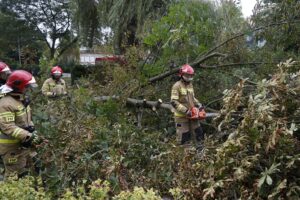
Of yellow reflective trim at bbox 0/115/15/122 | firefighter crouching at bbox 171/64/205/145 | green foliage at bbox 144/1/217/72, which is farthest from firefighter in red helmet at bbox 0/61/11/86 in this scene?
green foliage at bbox 144/1/217/72

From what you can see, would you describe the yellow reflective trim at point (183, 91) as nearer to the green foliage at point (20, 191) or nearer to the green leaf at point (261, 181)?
the green foliage at point (20, 191)

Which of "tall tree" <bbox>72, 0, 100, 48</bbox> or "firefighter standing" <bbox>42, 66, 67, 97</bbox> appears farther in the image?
"tall tree" <bbox>72, 0, 100, 48</bbox>

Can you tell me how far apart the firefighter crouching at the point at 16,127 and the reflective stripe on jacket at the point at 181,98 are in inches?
96.0

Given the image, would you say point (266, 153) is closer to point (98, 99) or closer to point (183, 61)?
point (98, 99)

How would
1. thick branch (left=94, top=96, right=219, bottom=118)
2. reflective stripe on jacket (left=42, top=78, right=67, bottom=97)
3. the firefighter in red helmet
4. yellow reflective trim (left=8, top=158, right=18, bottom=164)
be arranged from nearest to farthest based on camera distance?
yellow reflective trim (left=8, top=158, right=18, bottom=164), the firefighter in red helmet, thick branch (left=94, top=96, right=219, bottom=118), reflective stripe on jacket (left=42, top=78, right=67, bottom=97)

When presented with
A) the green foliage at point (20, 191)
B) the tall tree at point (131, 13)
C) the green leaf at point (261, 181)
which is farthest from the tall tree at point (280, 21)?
the green foliage at point (20, 191)

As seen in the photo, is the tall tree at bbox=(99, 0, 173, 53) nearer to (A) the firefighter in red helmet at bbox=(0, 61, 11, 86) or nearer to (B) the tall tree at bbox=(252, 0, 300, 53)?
(B) the tall tree at bbox=(252, 0, 300, 53)

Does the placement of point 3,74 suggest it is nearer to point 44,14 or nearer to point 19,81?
point 19,81

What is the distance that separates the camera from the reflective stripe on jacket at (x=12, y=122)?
12.7 ft

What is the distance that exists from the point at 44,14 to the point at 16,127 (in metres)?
36.5

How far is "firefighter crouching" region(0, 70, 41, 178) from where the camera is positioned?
389cm

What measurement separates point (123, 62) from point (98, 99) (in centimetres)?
136

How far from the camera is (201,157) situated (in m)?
2.98

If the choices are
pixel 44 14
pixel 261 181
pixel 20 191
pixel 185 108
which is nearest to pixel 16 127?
pixel 20 191
